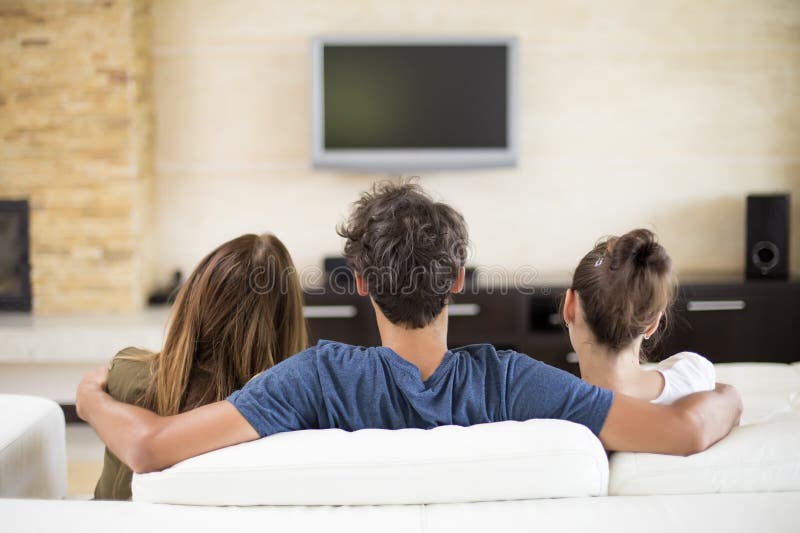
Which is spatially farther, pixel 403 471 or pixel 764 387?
pixel 764 387

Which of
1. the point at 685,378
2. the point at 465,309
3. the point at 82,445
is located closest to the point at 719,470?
the point at 685,378

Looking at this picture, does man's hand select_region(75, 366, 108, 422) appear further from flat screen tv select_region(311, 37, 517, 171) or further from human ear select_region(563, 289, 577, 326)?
flat screen tv select_region(311, 37, 517, 171)

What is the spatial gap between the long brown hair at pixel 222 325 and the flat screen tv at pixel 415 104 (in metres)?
2.47

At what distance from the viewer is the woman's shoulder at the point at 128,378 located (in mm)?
1605

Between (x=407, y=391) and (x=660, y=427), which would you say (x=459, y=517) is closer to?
(x=407, y=391)

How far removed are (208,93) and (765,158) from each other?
3.08 m

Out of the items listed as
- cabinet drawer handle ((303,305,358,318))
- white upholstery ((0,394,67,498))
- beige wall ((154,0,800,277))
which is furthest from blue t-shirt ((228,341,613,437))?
beige wall ((154,0,800,277))

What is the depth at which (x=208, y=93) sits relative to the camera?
423 cm

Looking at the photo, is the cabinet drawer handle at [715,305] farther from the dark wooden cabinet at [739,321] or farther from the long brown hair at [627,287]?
the long brown hair at [627,287]

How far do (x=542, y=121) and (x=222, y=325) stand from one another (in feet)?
9.91

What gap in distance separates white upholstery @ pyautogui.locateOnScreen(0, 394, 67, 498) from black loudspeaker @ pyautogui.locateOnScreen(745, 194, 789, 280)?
138 inches

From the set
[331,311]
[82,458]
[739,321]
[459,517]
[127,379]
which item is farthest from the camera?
[739,321]

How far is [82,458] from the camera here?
3652 mm

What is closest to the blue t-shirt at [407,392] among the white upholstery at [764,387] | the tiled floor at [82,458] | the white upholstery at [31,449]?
the white upholstery at [31,449]
